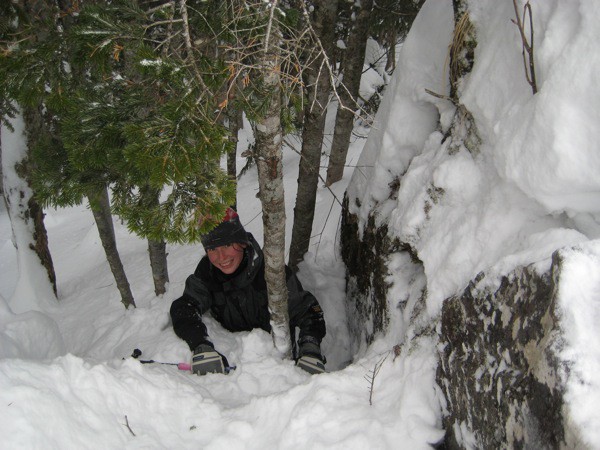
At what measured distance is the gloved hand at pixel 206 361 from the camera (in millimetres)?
3490

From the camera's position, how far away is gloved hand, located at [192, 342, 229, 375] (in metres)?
3.49

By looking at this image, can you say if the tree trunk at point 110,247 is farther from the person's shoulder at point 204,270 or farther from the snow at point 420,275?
the person's shoulder at point 204,270

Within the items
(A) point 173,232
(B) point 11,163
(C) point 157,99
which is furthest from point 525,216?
(B) point 11,163

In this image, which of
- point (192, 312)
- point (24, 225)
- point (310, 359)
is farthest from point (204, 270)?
point (24, 225)

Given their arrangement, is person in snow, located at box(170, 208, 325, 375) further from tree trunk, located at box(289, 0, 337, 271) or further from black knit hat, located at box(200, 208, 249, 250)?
tree trunk, located at box(289, 0, 337, 271)

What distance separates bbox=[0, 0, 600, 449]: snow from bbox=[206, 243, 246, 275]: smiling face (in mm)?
664

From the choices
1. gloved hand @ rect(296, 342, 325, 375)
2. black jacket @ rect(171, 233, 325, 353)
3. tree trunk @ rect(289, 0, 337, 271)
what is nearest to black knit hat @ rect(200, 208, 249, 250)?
black jacket @ rect(171, 233, 325, 353)

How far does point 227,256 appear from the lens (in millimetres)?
3791

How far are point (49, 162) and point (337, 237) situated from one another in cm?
317

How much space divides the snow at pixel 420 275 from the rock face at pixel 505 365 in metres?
0.06

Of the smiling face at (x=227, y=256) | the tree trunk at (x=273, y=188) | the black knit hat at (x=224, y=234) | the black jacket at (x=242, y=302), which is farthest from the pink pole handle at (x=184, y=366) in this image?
the black knit hat at (x=224, y=234)

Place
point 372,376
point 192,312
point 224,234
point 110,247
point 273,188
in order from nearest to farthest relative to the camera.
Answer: point 372,376, point 273,188, point 224,234, point 192,312, point 110,247

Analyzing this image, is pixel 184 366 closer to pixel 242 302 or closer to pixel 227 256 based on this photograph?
pixel 242 302

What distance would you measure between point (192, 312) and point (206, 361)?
64 centimetres
